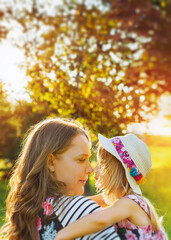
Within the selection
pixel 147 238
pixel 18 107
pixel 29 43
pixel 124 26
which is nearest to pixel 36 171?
pixel 147 238

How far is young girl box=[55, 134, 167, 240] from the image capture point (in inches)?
75.7

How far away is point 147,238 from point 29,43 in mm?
3438

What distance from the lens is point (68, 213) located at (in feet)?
6.36

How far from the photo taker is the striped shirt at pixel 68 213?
193 cm

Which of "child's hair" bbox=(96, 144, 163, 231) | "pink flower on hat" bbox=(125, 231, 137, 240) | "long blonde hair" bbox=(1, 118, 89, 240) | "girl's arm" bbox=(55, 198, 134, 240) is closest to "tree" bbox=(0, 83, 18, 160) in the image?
"child's hair" bbox=(96, 144, 163, 231)

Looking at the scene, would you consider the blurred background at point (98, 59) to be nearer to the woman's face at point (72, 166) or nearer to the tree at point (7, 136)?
the woman's face at point (72, 166)

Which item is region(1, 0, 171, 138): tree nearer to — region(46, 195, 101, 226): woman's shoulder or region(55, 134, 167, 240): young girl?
region(55, 134, 167, 240): young girl

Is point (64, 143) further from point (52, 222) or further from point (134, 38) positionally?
point (134, 38)

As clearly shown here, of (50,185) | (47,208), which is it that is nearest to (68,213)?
(47,208)

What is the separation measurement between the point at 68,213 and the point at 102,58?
273 centimetres

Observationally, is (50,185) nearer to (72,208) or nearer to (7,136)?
(72,208)

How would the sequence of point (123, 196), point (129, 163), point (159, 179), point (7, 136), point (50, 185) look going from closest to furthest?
point (50, 185)
point (123, 196)
point (129, 163)
point (159, 179)
point (7, 136)

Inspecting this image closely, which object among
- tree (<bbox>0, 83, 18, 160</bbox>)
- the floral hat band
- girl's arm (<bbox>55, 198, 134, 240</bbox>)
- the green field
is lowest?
the green field

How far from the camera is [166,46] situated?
10.8ft
